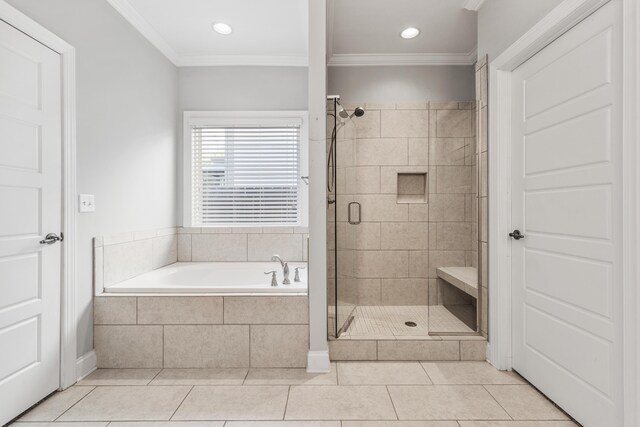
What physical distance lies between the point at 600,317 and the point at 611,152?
Result: 2.38 ft

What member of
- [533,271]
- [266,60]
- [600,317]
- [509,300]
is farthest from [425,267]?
[266,60]

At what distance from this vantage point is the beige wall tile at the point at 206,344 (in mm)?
2047

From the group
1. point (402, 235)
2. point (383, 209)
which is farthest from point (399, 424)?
point (383, 209)

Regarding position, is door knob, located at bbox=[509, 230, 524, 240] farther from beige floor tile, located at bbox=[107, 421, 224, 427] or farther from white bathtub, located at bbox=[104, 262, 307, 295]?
beige floor tile, located at bbox=[107, 421, 224, 427]

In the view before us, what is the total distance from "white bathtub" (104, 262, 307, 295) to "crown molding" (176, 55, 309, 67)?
6.43ft

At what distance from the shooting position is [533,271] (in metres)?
1.84

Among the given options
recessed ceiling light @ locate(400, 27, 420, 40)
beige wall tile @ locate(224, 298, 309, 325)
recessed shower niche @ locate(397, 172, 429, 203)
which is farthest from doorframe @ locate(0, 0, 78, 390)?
recessed shower niche @ locate(397, 172, 429, 203)

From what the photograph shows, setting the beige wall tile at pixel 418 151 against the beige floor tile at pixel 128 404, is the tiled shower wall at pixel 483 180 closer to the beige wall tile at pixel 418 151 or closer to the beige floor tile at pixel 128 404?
the beige wall tile at pixel 418 151

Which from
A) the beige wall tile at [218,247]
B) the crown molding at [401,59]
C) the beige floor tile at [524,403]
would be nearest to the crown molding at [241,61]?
the crown molding at [401,59]

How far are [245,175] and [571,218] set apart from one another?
2.63 metres

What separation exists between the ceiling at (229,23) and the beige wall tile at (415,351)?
101 inches

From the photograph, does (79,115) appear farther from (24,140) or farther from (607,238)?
(607,238)

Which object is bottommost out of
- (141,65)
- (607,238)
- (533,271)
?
(533,271)

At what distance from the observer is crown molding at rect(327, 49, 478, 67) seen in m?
3.02
